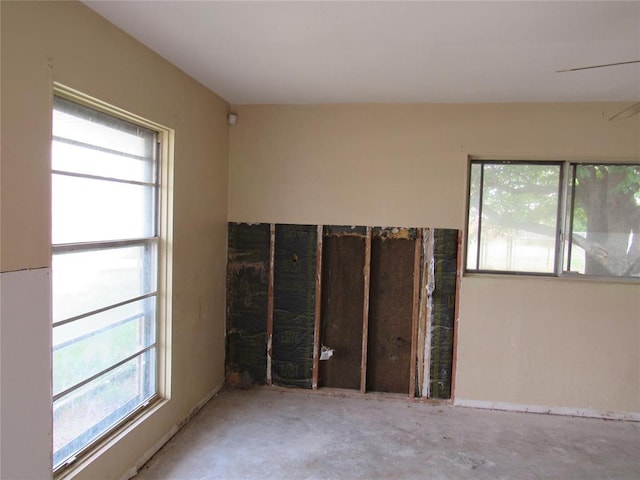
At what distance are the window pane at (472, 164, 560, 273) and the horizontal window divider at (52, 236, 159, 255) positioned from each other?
2730 mm

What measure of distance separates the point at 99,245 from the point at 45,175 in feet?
1.76

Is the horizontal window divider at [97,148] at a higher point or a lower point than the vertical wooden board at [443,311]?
higher

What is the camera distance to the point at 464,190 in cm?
342

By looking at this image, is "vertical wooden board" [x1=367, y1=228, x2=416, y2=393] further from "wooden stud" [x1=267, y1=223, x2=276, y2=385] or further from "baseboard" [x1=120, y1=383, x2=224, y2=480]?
"baseboard" [x1=120, y1=383, x2=224, y2=480]

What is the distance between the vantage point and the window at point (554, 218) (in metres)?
3.35

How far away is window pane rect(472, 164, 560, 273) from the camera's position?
343cm

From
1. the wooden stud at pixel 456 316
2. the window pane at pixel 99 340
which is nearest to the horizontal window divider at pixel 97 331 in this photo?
the window pane at pixel 99 340

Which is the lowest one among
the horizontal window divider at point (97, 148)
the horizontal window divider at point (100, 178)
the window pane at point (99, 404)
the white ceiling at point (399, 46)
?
the window pane at point (99, 404)

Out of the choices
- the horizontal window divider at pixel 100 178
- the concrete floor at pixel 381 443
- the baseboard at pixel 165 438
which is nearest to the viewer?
the horizontal window divider at pixel 100 178

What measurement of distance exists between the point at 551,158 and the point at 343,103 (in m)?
1.82

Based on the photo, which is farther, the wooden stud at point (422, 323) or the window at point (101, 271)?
the wooden stud at point (422, 323)

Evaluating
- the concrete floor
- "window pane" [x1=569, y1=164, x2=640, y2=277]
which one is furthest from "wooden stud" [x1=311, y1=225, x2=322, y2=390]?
"window pane" [x1=569, y1=164, x2=640, y2=277]

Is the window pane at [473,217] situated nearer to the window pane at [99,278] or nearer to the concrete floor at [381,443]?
the concrete floor at [381,443]

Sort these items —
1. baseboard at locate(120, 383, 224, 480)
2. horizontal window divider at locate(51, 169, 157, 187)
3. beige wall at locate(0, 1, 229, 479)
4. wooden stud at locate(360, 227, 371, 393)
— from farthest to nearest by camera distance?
wooden stud at locate(360, 227, 371, 393)
baseboard at locate(120, 383, 224, 480)
horizontal window divider at locate(51, 169, 157, 187)
beige wall at locate(0, 1, 229, 479)
